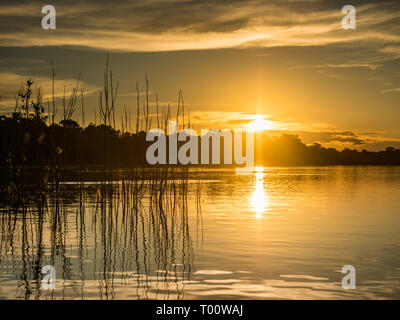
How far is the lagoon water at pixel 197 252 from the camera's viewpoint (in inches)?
292

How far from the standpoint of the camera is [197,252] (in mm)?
10328

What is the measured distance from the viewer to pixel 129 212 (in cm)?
1733

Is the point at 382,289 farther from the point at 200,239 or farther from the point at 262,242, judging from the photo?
the point at 200,239

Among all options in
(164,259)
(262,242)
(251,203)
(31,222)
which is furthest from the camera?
(251,203)

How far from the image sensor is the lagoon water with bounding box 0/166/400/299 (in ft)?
24.4

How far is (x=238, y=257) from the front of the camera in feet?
32.1

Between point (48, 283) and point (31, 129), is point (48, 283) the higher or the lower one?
the lower one

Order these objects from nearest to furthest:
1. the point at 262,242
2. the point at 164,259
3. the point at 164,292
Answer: the point at 164,292 < the point at 164,259 < the point at 262,242

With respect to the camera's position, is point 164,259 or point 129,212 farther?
point 129,212

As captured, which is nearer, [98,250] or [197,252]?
[197,252]

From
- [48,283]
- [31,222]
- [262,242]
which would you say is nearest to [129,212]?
[31,222]
